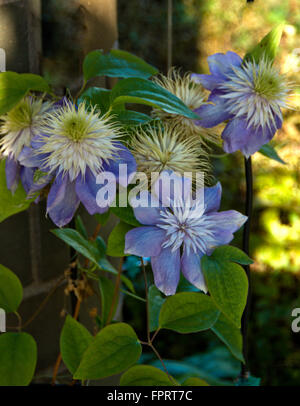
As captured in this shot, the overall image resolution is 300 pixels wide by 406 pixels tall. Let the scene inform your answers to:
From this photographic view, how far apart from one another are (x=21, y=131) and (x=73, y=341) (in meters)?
0.24

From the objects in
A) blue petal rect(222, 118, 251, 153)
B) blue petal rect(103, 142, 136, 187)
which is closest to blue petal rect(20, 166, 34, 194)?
blue petal rect(103, 142, 136, 187)

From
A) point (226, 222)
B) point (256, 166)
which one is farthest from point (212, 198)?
point (256, 166)

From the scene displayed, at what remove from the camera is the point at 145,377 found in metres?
0.48

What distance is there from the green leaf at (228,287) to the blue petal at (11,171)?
0.23 metres

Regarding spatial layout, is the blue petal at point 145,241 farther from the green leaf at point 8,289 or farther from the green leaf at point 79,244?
the green leaf at point 8,289

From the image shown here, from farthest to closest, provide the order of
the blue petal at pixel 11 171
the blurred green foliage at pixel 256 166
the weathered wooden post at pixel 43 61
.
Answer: the blurred green foliage at pixel 256 166 < the weathered wooden post at pixel 43 61 < the blue petal at pixel 11 171

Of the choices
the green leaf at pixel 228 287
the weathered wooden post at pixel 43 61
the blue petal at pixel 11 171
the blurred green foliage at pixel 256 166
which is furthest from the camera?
the blurred green foliage at pixel 256 166

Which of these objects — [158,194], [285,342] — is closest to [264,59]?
[158,194]

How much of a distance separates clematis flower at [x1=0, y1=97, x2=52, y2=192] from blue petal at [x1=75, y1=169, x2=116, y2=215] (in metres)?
0.10

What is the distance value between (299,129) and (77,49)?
1.16 m

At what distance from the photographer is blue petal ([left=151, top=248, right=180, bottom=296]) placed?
1.42ft

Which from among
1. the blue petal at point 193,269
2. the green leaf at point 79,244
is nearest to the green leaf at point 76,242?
the green leaf at point 79,244

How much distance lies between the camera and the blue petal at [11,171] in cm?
52

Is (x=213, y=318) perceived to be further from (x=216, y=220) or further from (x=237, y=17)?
(x=237, y=17)
